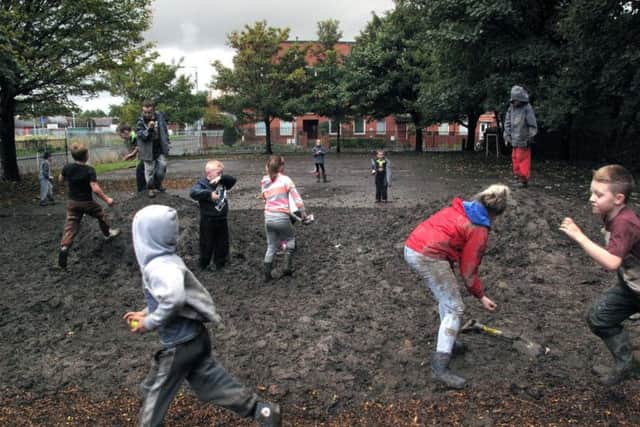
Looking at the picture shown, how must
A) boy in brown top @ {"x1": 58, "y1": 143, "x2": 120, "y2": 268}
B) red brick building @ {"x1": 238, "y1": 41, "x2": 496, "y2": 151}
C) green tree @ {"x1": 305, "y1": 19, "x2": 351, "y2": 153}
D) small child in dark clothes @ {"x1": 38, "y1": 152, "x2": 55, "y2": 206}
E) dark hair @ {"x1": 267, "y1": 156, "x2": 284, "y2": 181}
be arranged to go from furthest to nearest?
1. red brick building @ {"x1": 238, "y1": 41, "x2": 496, "y2": 151}
2. green tree @ {"x1": 305, "y1": 19, "x2": 351, "y2": 153}
3. small child in dark clothes @ {"x1": 38, "y1": 152, "x2": 55, "y2": 206}
4. boy in brown top @ {"x1": 58, "y1": 143, "x2": 120, "y2": 268}
5. dark hair @ {"x1": 267, "y1": 156, "x2": 284, "y2": 181}

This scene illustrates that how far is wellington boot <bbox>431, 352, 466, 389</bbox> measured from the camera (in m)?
3.99

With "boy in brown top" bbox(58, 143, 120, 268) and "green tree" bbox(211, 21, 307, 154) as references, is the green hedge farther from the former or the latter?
"boy in brown top" bbox(58, 143, 120, 268)

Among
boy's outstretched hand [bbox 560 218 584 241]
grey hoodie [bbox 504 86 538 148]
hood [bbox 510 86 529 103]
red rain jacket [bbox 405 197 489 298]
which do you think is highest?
hood [bbox 510 86 529 103]

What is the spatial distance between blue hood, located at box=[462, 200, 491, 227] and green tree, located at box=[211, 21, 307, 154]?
35.3 metres

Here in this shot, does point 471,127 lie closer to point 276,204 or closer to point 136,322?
point 276,204

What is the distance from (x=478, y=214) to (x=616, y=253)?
3.07ft

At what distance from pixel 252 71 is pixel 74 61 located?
22.1 metres

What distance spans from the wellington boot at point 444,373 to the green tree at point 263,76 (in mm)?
35444

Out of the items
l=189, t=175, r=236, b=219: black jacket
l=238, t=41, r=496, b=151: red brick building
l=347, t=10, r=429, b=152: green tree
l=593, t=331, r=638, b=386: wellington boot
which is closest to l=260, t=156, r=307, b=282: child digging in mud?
l=189, t=175, r=236, b=219: black jacket

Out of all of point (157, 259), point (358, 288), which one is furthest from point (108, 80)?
point (157, 259)

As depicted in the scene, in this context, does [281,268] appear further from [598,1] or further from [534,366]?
[598,1]

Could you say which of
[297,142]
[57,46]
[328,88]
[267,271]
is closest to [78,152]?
[267,271]

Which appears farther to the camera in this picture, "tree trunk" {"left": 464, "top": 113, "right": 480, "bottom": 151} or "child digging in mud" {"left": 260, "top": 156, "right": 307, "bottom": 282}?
"tree trunk" {"left": 464, "top": 113, "right": 480, "bottom": 151}

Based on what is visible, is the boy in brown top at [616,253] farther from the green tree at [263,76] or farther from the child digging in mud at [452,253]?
the green tree at [263,76]
